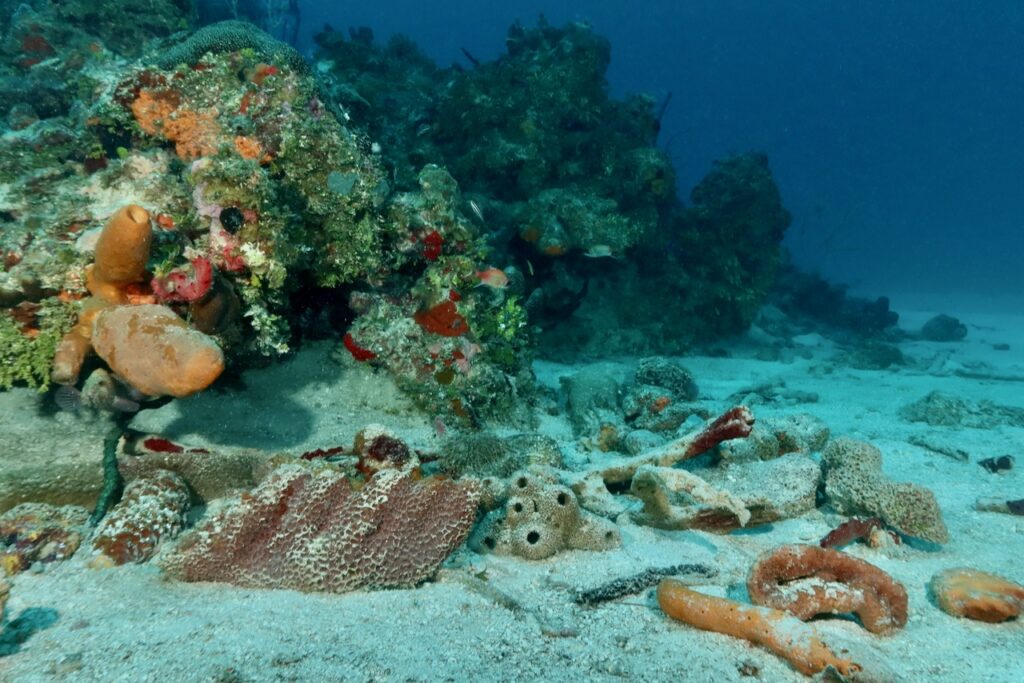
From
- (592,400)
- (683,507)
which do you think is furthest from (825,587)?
(592,400)

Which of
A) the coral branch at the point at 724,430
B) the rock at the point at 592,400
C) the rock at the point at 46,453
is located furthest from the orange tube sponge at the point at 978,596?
the rock at the point at 46,453

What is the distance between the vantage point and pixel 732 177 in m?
14.7

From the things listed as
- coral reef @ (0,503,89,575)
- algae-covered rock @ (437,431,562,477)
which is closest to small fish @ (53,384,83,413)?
coral reef @ (0,503,89,575)

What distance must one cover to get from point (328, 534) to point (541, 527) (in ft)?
4.22

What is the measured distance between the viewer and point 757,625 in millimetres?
2387

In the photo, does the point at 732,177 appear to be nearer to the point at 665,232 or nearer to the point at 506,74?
the point at 665,232

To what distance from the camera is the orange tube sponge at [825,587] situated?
267cm

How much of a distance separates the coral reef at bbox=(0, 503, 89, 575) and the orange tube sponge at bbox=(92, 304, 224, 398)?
797 mm

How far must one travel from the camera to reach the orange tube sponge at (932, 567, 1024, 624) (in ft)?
9.08

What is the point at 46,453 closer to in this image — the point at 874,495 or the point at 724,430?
the point at 724,430

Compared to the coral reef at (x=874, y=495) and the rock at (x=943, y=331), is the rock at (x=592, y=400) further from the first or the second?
the rock at (x=943, y=331)

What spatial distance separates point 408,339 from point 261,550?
3.05 m

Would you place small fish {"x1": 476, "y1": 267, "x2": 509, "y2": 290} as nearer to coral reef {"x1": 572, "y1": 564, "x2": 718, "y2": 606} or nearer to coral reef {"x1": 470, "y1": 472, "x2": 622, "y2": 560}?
coral reef {"x1": 470, "y1": 472, "x2": 622, "y2": 560}

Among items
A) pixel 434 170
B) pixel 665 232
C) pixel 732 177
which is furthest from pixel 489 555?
pixel 732 177
